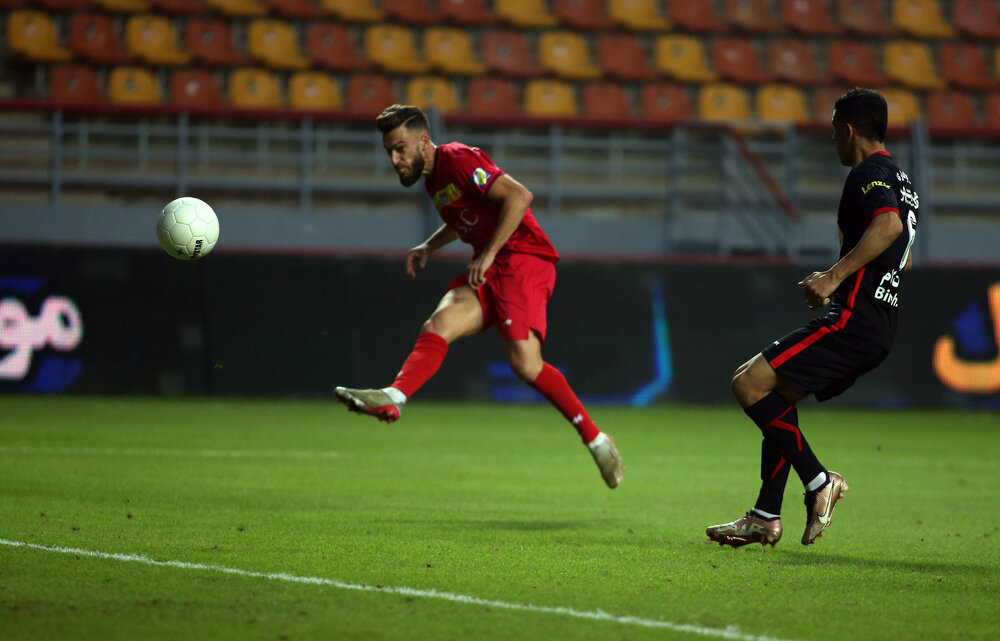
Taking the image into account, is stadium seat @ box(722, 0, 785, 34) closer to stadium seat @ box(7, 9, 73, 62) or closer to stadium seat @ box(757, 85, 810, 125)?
stadium seat @ box(757, 85, 810, 125)

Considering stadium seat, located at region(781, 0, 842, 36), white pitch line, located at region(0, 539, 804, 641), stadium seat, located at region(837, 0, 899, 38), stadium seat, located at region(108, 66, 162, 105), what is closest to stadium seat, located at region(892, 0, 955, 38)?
stadium seat, located at region(837, 0, 899, 38)

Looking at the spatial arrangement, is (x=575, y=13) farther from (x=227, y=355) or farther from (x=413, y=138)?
(x=413, y=138)

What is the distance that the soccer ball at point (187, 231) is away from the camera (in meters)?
7.71

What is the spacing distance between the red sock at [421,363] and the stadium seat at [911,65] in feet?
52.9

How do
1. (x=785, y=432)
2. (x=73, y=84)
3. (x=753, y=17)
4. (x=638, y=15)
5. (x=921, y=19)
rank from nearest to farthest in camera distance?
(x=785, y=432)
(x=73, y=84)
(x=638, y=15)
(x=753, y=17)
(x=921, y=19)

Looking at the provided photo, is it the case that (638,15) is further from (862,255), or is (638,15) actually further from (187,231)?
(862,255)

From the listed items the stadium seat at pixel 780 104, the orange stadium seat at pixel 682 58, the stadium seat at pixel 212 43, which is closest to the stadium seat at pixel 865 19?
the stadium seat at pixel 780 104

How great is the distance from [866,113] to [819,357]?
3.57 feet

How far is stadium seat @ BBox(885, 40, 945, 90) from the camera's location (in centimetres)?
2069

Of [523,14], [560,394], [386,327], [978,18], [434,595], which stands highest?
[978,18]

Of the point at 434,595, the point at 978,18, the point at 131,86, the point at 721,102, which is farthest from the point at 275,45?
the point at 434,595

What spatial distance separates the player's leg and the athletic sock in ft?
5.14

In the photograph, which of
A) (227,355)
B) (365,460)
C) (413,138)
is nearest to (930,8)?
(227,355)

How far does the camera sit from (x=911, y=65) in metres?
21.1
